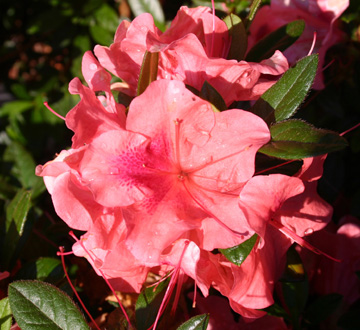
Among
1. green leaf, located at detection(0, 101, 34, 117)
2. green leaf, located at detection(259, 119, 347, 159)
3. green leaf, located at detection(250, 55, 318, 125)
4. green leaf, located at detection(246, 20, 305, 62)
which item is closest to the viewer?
green leaf, located at detection(259, 119, 347, 159)

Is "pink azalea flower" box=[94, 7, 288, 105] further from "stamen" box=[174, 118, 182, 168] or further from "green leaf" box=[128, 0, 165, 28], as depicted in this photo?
"green leaf" box=[128, 0, 165, 28]

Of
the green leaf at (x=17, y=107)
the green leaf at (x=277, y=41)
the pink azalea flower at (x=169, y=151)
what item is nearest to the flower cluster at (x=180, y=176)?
the pink azalea flower at (x=169, y=151)

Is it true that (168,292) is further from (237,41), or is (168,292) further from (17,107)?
(17,107)

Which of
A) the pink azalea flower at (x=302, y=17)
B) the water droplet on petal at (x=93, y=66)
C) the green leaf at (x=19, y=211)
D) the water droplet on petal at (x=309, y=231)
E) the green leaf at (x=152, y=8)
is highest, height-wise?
the water droplet on petal at (x=93, y=66)

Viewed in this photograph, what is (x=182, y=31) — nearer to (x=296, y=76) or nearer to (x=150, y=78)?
(x=150, y=78)


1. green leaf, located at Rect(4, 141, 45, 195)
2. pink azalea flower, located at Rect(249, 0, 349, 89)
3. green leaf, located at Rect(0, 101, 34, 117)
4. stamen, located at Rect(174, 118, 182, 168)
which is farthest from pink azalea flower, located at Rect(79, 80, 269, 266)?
green leaf, located at Rect(0, 101, 34, 117)

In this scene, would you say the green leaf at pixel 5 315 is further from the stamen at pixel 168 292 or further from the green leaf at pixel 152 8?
the green leaf at pixel 152 8

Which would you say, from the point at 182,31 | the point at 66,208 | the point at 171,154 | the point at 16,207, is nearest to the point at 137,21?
the point at 182,31
